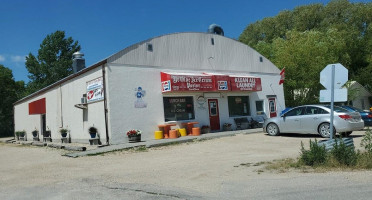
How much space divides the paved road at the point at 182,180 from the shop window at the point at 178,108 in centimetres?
747

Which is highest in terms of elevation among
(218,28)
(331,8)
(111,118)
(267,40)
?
(331,8)

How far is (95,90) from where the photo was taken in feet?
56.8

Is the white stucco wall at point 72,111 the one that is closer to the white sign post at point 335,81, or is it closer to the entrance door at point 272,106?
the white sign post at point 335,81

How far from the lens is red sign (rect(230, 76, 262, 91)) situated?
2036 cm

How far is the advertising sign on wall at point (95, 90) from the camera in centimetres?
1677

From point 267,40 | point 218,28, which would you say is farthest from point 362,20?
point 218,28

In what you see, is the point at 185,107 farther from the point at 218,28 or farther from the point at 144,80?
the point at 218,28

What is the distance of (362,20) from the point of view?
45.2 meters

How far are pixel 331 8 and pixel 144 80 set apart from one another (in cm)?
3955

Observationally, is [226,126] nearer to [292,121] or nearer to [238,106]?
[238,106]

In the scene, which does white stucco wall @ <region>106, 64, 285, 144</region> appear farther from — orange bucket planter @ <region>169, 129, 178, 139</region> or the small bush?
the small bush

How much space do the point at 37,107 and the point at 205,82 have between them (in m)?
15.0

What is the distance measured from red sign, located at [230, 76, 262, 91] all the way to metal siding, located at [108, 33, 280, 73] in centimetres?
157

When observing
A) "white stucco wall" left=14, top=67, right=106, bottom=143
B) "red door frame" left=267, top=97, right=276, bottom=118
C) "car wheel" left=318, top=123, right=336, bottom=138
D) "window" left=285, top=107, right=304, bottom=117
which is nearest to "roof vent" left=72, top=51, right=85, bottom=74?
"white stucco wall" left=14, top=67, right=106, bottom=143
